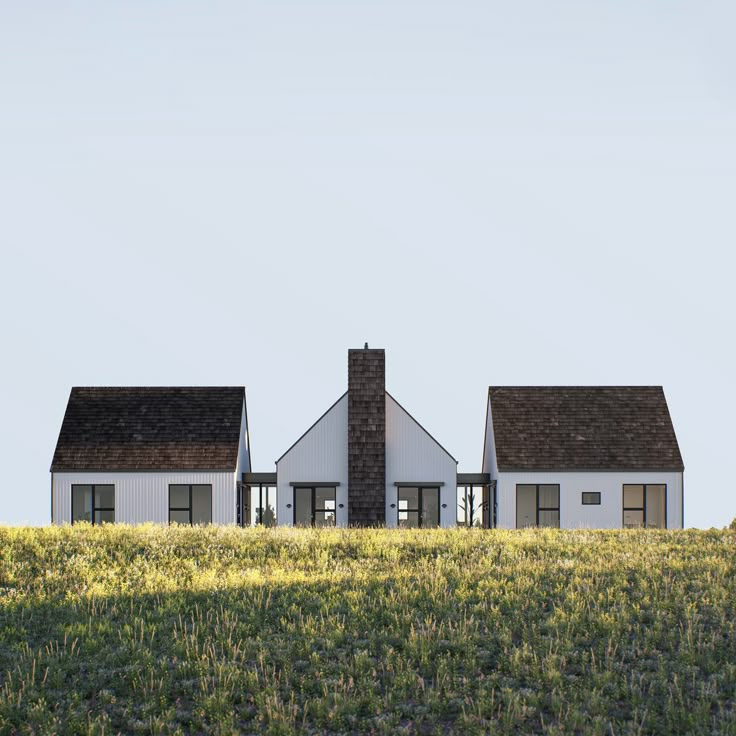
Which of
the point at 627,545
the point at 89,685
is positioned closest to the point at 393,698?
the point at 89,685

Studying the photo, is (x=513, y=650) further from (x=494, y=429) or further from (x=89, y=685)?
(x=494, y=429)

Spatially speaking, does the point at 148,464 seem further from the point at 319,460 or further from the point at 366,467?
the point at 366,467

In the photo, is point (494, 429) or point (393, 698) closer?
point (393, 698)

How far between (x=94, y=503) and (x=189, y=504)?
3833mm

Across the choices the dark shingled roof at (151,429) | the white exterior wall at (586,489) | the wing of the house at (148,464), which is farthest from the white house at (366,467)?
the dark shingled roof at (151,429)

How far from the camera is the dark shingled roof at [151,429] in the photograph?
41281mm

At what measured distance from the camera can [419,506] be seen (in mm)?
41375

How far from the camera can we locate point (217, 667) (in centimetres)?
1505

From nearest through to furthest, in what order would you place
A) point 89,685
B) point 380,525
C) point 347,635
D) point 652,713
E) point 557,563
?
point 652,713, point 89,685, point 347,635, point 557,563, point 380,525

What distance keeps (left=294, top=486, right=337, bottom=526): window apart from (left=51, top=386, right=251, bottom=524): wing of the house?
261 cm

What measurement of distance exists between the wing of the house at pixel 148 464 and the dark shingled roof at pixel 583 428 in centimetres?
1143

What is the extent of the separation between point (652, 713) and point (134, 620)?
8.80m

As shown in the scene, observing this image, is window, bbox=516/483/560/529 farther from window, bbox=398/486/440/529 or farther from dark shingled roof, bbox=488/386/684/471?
window, bbox=398/486/440/529

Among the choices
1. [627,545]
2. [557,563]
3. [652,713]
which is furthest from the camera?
[627,545]
